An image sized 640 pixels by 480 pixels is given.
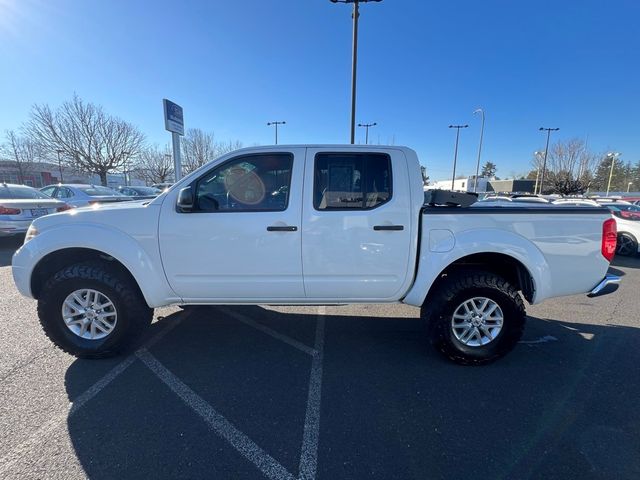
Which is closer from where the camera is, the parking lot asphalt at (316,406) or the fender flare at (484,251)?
the parking lot asphalt at (316,406)

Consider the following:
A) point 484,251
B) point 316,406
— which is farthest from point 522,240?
point 316,406

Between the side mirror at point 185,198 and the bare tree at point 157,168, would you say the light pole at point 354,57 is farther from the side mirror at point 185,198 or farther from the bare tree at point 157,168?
the bare tree at point 157,168

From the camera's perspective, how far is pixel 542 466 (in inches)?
77.5

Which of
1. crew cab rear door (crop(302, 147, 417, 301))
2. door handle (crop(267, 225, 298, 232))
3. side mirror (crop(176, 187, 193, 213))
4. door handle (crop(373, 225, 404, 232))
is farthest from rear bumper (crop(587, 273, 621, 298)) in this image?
side mirror (crop(176, 187, 193, 213))

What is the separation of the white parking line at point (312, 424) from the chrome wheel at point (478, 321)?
4.55ft

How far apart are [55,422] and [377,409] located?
2.38 metres

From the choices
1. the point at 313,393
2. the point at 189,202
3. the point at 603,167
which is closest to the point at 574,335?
the point at 313,393

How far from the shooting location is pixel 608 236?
2.98 metres

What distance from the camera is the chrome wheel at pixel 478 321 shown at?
3.09 metres

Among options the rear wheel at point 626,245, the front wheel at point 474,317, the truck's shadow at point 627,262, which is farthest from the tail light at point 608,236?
the rear wheel at point 626,245

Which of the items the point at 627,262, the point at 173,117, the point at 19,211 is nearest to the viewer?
the point at 19,211

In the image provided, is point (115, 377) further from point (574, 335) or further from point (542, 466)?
point (574, 335)

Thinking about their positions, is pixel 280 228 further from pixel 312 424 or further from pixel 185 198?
pixel 312 424

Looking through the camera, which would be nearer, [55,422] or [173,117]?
[55,422]
